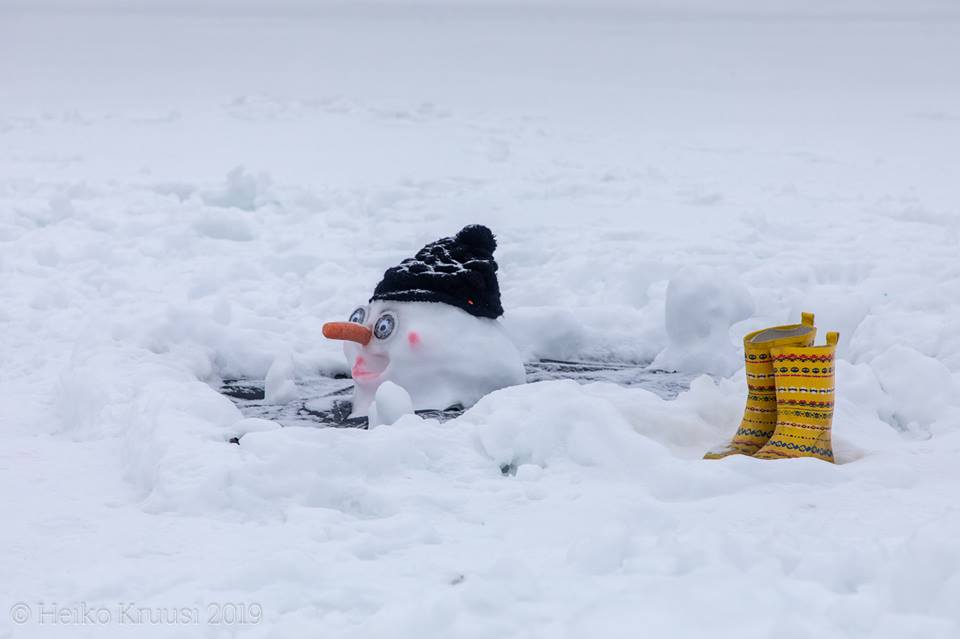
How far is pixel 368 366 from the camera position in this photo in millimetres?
4297

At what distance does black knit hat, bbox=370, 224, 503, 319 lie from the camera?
4324 millimetres

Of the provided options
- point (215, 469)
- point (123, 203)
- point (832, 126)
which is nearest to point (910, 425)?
point (215, 469)

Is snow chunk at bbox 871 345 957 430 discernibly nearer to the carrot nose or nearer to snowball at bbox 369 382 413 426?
snowball at bbox 369 382 413 426

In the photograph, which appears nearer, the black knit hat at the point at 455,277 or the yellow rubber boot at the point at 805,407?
the yellow rubber boot at the point at 805,407

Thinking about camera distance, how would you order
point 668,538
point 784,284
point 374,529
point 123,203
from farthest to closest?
1. point 123,203
2. point 784,284
3. point 374,529
4. point 668,538

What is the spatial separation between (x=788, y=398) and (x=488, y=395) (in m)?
1.08

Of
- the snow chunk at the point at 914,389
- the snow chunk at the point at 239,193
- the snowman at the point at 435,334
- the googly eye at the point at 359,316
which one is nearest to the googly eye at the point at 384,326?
the snowman at the point at 435,334

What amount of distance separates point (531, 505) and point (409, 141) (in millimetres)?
10375

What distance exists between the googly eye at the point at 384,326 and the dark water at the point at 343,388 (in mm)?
365

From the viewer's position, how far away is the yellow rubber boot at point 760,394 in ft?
11.3

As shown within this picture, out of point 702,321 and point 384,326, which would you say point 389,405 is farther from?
point 702,321

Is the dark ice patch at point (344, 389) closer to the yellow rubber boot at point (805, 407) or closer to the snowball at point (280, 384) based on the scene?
the snowball at point (280, 384)

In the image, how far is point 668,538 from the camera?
95.2 inches

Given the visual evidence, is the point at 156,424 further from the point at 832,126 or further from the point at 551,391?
the point at 832,126
